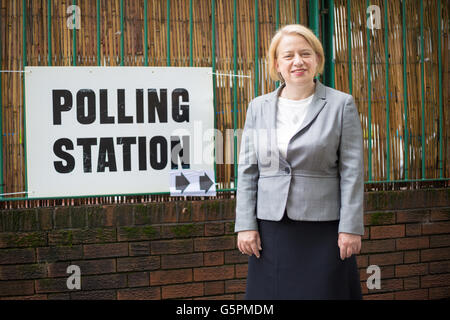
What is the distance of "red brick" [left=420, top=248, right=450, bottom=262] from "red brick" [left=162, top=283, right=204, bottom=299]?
6.55 feet

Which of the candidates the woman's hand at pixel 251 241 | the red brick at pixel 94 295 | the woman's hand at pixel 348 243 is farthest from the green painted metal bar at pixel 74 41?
the woman's hand at pixel 348 243

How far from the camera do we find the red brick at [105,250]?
10.8 feet

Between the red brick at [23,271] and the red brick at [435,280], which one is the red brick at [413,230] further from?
the red brick at [23,271]

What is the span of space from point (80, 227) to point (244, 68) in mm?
1823

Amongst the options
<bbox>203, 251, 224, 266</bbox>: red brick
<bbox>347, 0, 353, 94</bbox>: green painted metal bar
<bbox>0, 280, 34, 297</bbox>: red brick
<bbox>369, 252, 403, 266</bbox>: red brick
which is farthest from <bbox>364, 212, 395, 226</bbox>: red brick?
<bbox>0, 280, 34, 297</bbox>: red brick

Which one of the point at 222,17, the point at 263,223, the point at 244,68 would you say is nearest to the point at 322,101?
the point at 263,223

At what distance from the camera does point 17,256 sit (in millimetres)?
3225

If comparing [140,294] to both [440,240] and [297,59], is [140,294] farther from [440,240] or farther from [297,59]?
[440,240]

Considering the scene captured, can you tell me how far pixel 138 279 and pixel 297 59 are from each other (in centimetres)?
218

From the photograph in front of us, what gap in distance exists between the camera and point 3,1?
3232 millimetres

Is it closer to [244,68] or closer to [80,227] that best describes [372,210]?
[244,68]

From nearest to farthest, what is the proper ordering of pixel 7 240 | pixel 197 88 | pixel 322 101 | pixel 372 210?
pixel 322 101 < pixel 7 240 < pixel 197 88 < pixel 372 210

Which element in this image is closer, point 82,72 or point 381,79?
point 82,72

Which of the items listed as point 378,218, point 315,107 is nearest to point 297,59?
point 315,107
